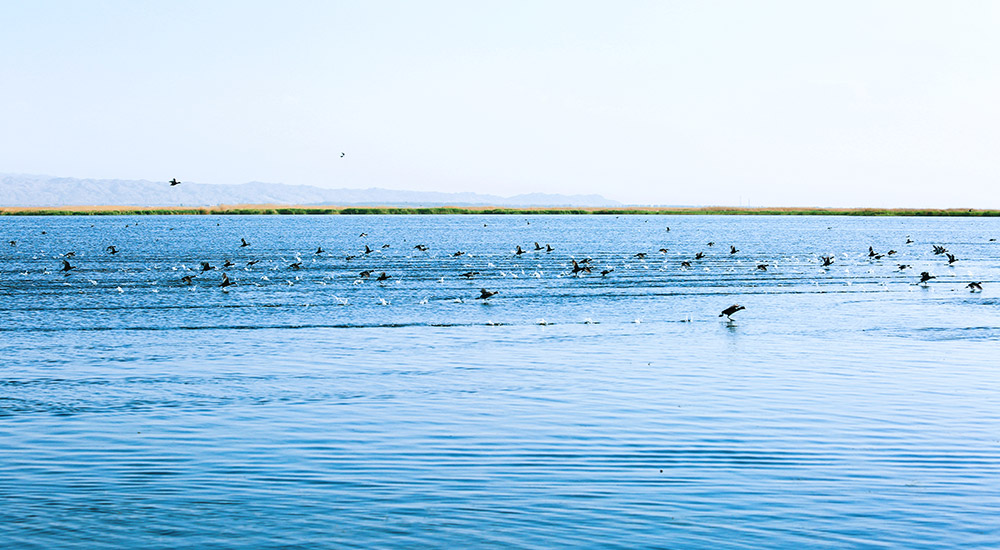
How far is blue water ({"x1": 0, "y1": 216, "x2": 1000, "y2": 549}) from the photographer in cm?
1220

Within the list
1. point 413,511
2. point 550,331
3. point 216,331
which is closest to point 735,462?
point 413,511

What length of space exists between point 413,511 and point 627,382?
10.3 metres

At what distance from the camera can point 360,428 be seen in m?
17.5

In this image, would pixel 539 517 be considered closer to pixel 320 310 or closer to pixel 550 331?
pixel 550 331

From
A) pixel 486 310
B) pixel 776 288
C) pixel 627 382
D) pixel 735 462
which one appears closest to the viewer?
pixel 735 462

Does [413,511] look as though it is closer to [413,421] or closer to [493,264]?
[413,421]

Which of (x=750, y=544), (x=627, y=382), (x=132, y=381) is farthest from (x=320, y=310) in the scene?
(x=750, y=544)

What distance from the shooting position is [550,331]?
32.4 meters

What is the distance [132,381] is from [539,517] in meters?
13.4

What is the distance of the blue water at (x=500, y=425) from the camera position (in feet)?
40.0

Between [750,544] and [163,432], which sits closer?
[750,544]

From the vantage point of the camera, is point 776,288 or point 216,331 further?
point 776,288

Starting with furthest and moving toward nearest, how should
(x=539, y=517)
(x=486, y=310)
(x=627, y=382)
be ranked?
(x=486, y=310) → (x=627, y=382) → (x=539, y=517)

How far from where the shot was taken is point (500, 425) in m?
17.7
